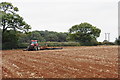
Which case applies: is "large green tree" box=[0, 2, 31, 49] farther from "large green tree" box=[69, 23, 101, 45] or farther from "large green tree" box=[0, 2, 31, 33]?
"large green tree" box=[69, 23, 101, 45]

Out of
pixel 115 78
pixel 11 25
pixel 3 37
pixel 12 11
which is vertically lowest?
pixel 115 78

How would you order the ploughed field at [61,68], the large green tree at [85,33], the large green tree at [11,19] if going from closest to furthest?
the ploughed field at [61,68] → the large green tree at [11,19] → the large green tree at [85,33]

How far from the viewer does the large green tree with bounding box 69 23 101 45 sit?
1907 inches

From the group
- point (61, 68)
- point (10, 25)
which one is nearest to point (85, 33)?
point (10, 25)

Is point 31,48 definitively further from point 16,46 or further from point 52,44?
point 52,44

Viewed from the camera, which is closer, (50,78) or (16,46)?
(50,78)

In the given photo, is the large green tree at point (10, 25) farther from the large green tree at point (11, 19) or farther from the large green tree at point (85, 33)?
the large green tree at point (85, 33)

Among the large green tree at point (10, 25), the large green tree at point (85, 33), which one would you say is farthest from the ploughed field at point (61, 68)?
the large green tree at point (85, 33)

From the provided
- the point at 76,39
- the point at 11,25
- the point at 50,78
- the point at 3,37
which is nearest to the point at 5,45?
the point at 3,37

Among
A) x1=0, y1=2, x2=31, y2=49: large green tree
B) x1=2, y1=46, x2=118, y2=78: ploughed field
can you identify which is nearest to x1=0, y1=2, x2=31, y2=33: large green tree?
x1=0, y1=2, x2=31, y2=49: large green tree

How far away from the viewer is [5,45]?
104 ft

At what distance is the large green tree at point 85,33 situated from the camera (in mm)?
48438

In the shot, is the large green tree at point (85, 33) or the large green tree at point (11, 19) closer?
the large green tree at point (11, 19)

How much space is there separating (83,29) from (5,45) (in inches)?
1005
